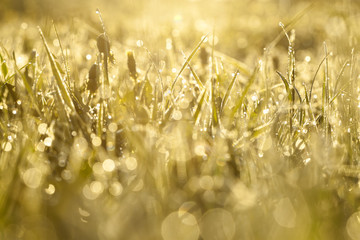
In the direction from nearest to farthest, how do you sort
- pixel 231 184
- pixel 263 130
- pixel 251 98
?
pixel 231 184
pixel 263 130
pixel 251 98

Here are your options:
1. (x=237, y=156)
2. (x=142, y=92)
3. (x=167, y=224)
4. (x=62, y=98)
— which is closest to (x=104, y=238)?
(x=167, y=224)

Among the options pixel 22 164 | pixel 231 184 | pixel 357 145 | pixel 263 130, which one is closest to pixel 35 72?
pixel 22 164

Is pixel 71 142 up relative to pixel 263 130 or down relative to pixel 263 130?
down

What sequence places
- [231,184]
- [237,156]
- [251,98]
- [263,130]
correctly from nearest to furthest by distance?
[231,184], [237,156], [263,130], [251,98]

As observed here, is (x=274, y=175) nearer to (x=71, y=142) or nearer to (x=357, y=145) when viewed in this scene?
(x=357, y=145)

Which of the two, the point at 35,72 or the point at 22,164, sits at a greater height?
the point at 35,72

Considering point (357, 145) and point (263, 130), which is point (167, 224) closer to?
point (263, 130)

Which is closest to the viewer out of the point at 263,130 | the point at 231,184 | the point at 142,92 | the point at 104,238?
the point at 104,238

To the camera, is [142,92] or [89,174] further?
[142,92]

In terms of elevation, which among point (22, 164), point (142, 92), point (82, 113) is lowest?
point (22, 164)

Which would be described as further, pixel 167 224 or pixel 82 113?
pixel 82 113
